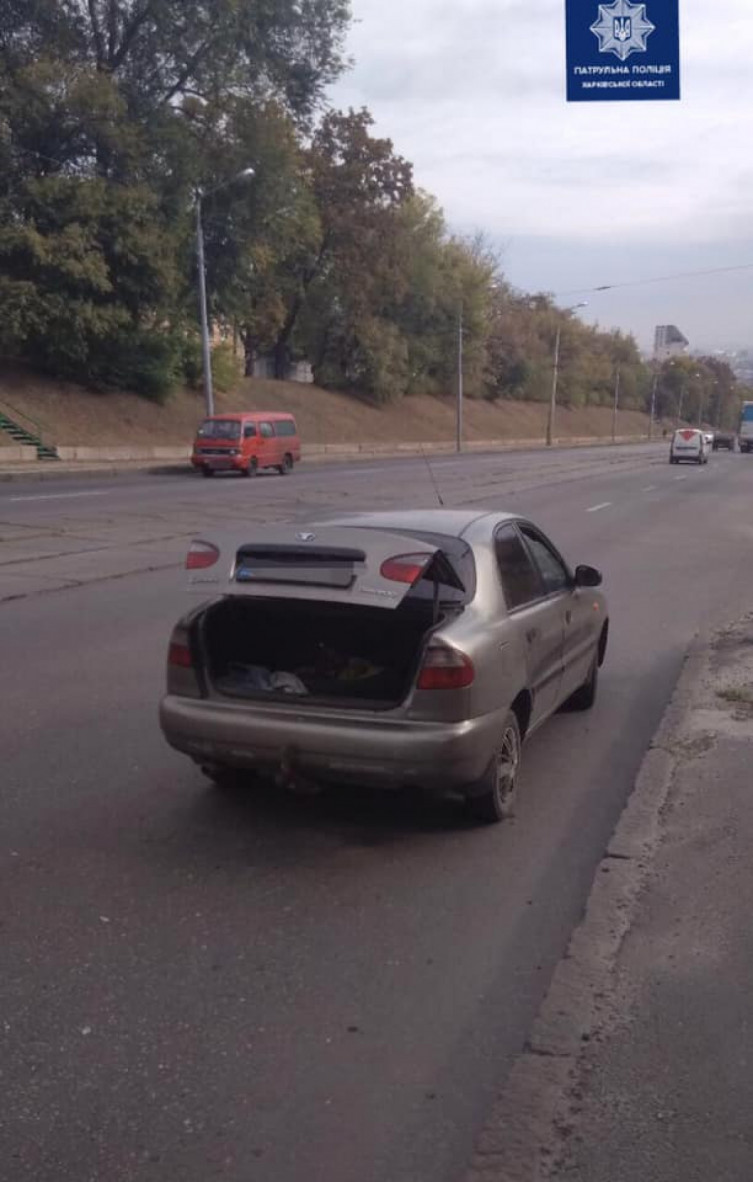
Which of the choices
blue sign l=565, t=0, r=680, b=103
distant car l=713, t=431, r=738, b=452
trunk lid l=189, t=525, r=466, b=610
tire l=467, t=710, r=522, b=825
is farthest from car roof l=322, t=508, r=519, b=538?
distant car l=713, t=431, r=738, b=452

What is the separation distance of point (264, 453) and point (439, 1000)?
111 ft

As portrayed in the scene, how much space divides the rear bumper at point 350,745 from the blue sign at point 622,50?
736 cm

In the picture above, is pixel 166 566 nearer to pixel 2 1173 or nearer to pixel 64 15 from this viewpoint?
pixel 2 1173

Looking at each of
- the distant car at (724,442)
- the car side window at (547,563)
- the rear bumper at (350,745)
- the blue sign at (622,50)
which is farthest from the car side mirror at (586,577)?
the distant car at (724,442)

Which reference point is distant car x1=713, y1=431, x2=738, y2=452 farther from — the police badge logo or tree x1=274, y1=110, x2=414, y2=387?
the police badge logo

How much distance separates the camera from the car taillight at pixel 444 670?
5.43 metres

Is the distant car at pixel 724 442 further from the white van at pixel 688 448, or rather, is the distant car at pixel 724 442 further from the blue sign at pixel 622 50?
the blue sign at pixel 622 50

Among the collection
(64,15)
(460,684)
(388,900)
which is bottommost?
(388,900)

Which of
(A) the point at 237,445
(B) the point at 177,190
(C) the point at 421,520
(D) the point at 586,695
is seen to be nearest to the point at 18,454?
(A) the point at 237,445

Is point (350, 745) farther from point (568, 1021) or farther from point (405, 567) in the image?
point (568, 1021)

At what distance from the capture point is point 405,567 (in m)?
5.38

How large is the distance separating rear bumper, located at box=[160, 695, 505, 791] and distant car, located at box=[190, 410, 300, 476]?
102 feet

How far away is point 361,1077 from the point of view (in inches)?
144

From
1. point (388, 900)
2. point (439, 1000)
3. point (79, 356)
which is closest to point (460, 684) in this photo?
point (388, 900)
